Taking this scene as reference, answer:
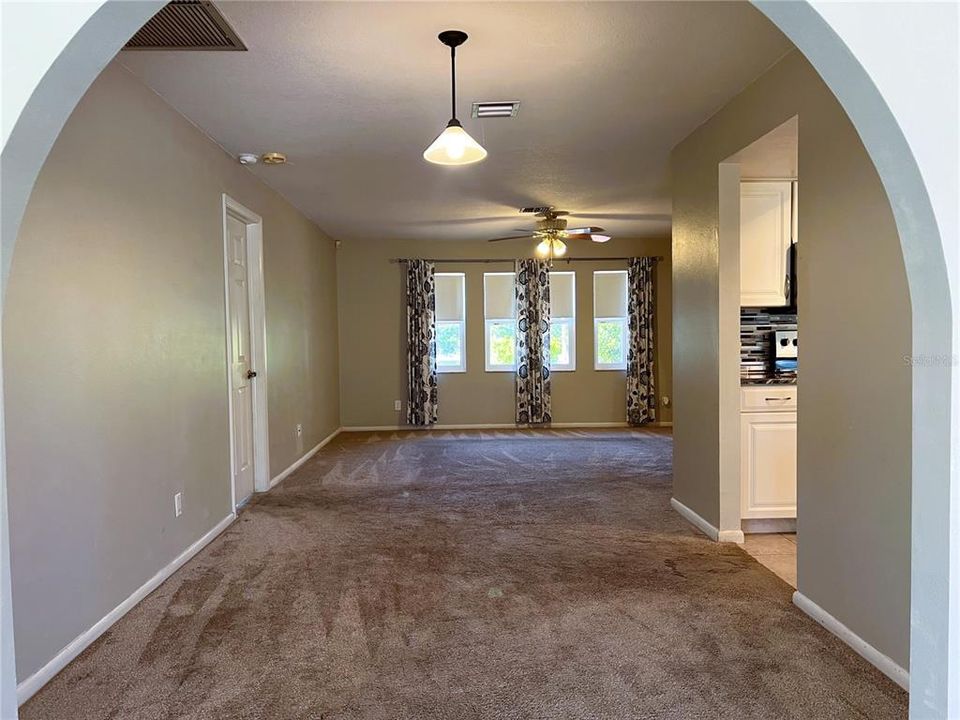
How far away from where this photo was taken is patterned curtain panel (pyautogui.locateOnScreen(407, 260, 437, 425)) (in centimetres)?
802

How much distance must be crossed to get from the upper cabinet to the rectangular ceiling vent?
5.03 ft

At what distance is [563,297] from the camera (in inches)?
326

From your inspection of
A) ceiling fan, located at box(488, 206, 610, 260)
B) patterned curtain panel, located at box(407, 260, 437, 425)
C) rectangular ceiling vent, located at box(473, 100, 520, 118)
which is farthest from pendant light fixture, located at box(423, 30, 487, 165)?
patterned curtain panel, located at box(407, 260, 437, 425)

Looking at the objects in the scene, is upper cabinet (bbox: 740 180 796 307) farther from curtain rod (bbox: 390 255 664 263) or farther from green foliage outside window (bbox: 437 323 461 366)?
green foliage outside window (bbox: 437 323 461 366)

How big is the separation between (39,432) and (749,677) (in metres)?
2.60

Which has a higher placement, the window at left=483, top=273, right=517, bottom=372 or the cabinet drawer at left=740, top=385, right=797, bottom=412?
the window at left=483, top=273, right=517, bottom=372

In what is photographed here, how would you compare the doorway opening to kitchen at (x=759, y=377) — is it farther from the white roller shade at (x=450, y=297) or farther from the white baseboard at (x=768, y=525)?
the white roller shade at (x=450, y=297)

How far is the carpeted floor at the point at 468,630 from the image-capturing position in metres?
2.01

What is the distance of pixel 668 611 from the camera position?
2672mm

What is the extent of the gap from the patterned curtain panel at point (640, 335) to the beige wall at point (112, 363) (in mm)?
5362

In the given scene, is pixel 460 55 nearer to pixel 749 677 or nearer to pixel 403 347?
pixel 749 677

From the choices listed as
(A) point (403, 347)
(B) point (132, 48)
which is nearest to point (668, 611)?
(B) point (132, 48)

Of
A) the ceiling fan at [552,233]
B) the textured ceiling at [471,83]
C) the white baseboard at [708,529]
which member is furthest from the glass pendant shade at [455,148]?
the ceiling fan at [552,233]

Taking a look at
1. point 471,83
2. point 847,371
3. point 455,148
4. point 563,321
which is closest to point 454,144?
point 455,148
